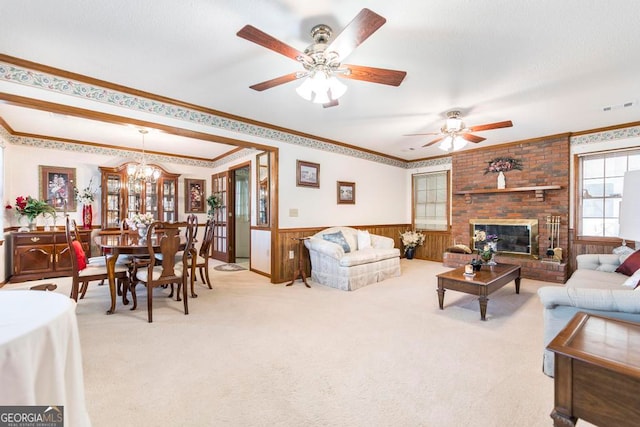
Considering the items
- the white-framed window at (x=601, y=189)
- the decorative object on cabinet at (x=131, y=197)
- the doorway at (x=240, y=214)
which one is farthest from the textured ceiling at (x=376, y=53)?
the doorway at (x=240, y=214)

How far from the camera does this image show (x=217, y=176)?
6840 mm

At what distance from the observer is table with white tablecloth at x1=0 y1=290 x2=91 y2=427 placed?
0.98 m

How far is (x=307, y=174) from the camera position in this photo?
16.5 feet

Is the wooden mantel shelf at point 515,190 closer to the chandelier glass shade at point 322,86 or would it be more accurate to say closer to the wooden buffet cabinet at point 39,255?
the chandelier glass shade at point 322,86

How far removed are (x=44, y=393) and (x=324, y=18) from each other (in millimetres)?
2528

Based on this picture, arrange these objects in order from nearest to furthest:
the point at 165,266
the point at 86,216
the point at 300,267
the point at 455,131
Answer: the point at 165,266
the point at 455,131
the point at 300,267
the point at 86,216

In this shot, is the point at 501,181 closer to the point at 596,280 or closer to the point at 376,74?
the point at 596,280

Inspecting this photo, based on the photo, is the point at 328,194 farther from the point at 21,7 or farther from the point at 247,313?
the point at 21,7

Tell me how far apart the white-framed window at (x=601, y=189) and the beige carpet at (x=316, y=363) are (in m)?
2.37

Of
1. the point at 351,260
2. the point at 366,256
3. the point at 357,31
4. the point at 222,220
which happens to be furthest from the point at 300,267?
the point at 357,31

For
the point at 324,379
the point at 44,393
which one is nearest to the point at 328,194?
the point at 324,379

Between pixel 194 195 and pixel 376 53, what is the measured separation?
575 cm

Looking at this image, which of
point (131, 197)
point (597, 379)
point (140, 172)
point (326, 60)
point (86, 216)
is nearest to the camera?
point (597, 379)

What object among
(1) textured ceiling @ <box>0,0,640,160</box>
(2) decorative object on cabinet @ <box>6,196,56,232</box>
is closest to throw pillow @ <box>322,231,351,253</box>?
(1) textured ceiling @ <box>0,0,640,160</box>
